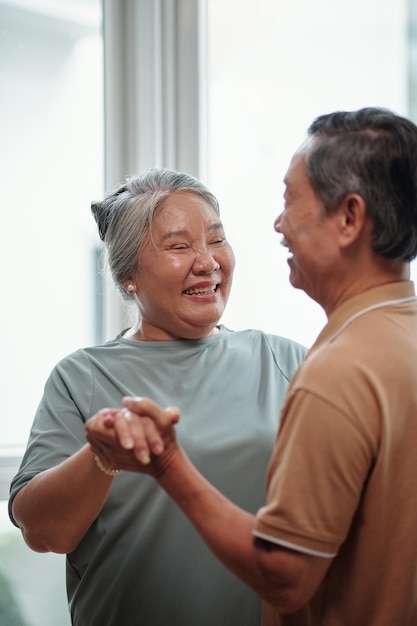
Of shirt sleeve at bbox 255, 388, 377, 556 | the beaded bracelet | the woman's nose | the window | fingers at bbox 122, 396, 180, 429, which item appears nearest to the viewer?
shirt sleeve at bbox 255, 388, 377, 556

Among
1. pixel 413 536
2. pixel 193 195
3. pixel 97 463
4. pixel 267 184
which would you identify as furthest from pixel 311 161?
pixel 267 184

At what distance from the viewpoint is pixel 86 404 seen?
177 centimetres

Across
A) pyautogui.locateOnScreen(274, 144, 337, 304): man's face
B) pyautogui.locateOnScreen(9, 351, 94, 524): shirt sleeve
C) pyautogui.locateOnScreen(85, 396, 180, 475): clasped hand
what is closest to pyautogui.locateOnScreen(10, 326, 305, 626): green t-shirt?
pyautogui.locateOnScreen(9, 351, 94, 524): shirt sleeve

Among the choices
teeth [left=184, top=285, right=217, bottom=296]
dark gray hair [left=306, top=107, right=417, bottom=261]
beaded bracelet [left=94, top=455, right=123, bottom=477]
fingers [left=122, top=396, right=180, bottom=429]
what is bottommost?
beaded bracelet [left=94, top=455, right=123, bottom=477]

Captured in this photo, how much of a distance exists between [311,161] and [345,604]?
61cm

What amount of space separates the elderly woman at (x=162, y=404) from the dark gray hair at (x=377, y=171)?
66 centimetres

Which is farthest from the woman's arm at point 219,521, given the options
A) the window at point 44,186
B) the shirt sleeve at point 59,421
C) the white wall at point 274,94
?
the white wall at point 274,94

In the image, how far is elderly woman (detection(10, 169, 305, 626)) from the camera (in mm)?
1665

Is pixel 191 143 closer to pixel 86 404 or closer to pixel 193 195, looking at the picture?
pixel 193 195

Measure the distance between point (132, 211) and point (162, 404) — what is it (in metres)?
0.45

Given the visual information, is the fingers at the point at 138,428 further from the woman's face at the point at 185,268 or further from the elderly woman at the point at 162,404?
the woman's face at the point at 185,268

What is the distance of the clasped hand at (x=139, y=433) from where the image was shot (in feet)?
3.75

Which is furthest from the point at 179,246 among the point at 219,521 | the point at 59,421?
the point at 219,521

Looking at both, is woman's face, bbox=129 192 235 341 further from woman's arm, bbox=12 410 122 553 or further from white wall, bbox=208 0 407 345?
white wall, bbox=208 0 407 345
